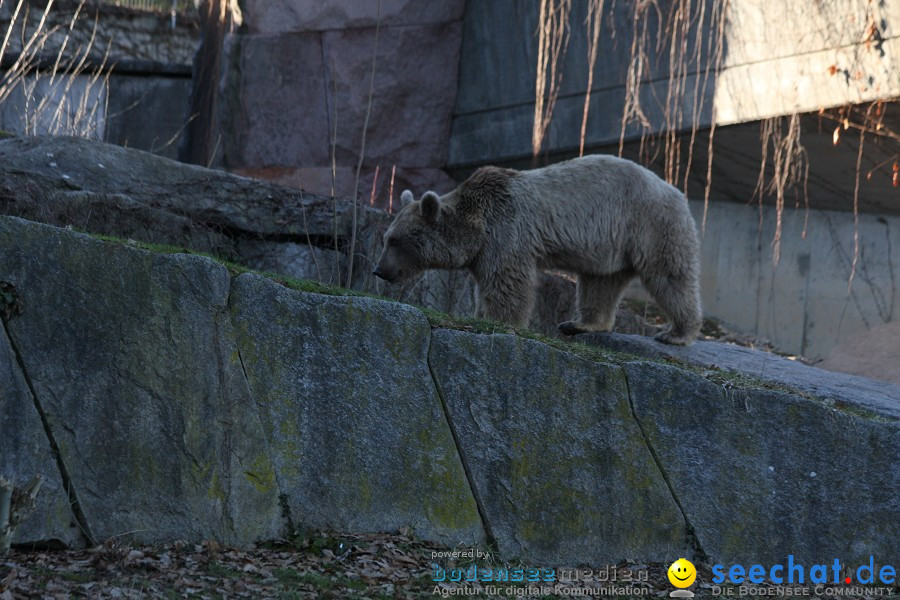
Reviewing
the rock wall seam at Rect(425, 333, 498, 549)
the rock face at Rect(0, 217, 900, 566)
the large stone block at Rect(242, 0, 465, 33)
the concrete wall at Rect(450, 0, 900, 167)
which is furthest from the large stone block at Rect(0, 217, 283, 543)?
the large stone block at Rect(242, 0, 465, 33)

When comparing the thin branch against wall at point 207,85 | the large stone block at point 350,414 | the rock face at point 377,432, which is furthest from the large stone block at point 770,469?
the thin branch against wall at point 207,85

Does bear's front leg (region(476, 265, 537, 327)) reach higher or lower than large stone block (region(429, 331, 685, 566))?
higher

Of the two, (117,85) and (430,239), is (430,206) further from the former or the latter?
(117,85)

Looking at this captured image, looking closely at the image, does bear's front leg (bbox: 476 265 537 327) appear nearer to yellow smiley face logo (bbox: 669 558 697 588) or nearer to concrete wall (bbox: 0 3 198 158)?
yellow smiley face logo (bbox: 669 558 697 588)

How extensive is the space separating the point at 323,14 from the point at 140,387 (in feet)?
30.7

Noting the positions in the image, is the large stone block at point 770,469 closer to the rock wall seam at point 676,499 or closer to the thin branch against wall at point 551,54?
the rock wall seam at point 676,499

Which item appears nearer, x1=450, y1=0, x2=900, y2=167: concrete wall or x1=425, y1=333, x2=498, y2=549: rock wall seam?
x1=425, y1=333, x2=498, y2=549: rock wall seam

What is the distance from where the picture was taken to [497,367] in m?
6.12

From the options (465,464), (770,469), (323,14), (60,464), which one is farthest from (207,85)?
(770,469)

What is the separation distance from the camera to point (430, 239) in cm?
815

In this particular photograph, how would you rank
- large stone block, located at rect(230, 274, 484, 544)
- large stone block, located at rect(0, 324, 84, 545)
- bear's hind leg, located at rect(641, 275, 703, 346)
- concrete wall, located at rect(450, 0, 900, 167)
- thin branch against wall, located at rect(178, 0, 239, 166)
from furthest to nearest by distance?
thin branch against wall, located at rect(178, 0, 239, 166) → concrete wall, located at rect(450, 0, 900, 167) → bear's hind leg, located at rect(641, 275, 703, 346) → large stone block, located at rect(230, 274, 484, 544) → large stone block, located at rect(0, 324, 84, 545)

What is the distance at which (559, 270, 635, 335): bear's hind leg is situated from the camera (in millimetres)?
8727

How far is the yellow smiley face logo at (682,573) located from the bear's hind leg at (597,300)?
116 inches

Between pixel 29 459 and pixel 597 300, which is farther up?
pixel 597 300
